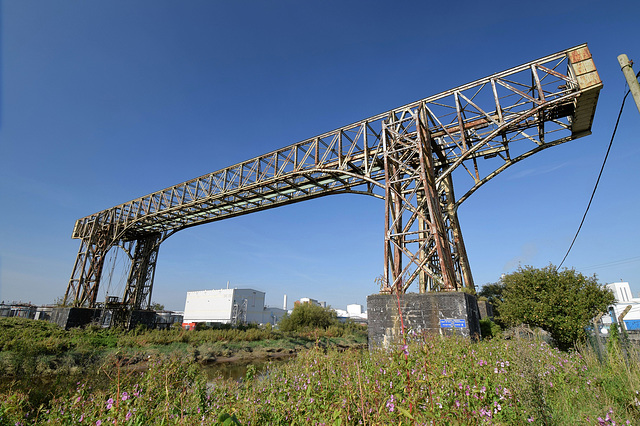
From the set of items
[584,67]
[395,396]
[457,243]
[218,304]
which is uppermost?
[584,67]

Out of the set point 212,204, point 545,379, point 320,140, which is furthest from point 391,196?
point 212,204

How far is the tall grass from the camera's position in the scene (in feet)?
9.12

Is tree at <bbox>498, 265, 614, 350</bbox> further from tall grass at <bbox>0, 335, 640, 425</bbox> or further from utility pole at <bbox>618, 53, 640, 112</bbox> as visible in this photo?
utility pole at <bbox>618, 53, 640, 112</bbox>

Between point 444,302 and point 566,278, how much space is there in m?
7.40

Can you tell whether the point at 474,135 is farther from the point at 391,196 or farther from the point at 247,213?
the point at 247,213

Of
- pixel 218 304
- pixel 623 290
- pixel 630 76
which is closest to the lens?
pixel 630 76

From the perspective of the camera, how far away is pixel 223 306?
52938mm

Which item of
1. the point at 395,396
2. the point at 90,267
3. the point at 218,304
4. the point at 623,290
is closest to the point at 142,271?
the point at 90,267

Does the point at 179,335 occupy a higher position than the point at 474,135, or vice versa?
the point at 474,135

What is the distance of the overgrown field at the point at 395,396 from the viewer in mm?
2781

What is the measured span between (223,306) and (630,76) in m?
56.3

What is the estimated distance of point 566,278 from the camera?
11.3 m

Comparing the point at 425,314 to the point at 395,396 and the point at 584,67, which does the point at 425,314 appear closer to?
the point at 395,396

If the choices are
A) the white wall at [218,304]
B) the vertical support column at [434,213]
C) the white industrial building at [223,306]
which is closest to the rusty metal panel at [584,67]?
the vertical support column at [434,213]
